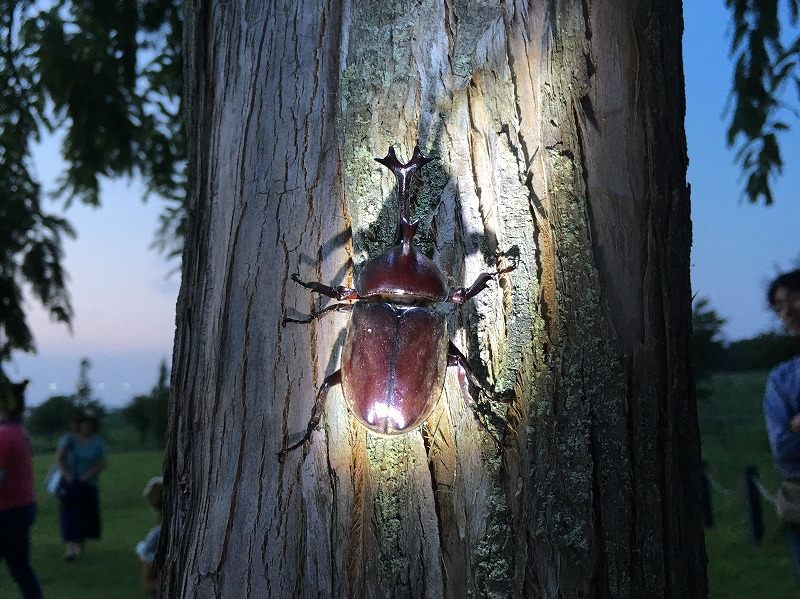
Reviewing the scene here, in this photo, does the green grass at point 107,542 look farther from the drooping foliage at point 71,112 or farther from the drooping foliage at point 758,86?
the drooping foliage at point 758,86

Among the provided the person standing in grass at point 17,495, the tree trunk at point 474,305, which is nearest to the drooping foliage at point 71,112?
the person standing in grass at point 17,495

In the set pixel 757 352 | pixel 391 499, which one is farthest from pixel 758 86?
pixel 391 499

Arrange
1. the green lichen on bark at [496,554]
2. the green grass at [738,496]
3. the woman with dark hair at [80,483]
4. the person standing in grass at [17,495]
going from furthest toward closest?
1. the woman with dark hair at [80,483]
2. the person standing in grass at [17,495]
3. the green grass at [738,496]
4. the green lichen on bark at [496,554]

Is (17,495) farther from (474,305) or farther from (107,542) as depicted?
(474,305)

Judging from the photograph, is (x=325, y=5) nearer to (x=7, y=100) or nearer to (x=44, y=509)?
(x=7, y=100)

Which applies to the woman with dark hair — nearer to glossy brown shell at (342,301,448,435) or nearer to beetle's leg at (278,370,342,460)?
beetle's leg at (278,370,342,460)

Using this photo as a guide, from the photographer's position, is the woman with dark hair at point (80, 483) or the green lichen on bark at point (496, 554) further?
the woman with dark hair at point (80, 483)

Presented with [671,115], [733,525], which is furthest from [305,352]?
[733,525]
